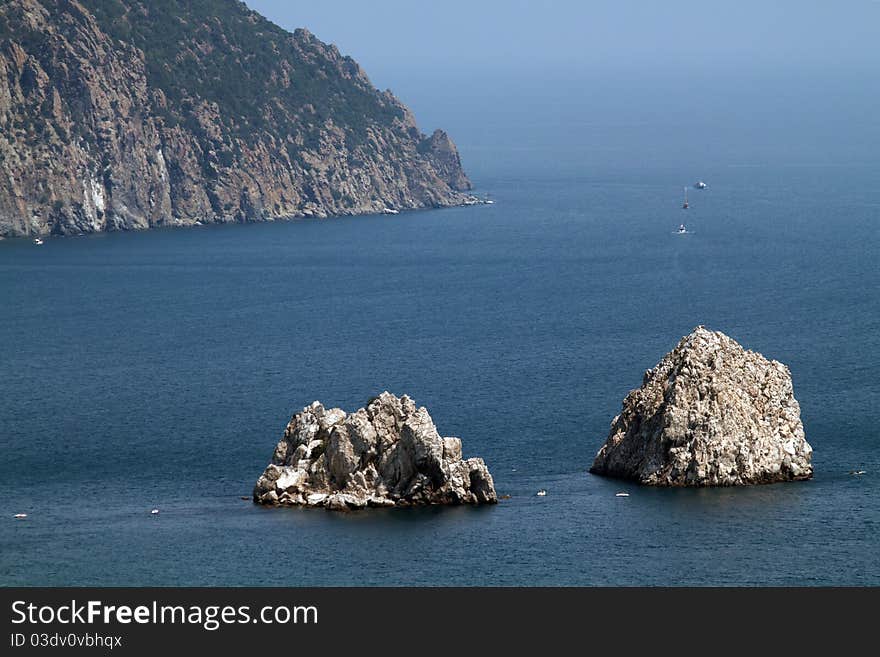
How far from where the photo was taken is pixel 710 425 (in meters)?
114

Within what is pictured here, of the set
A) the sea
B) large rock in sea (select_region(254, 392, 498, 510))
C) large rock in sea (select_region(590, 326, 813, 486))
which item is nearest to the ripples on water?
the sea

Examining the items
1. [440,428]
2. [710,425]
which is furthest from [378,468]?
[440,428]

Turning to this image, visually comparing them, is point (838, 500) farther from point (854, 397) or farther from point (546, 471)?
point (854, 397)

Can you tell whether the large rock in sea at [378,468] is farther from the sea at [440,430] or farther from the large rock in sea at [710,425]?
the large rock in sea at [710,425]

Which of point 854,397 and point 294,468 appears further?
point 854,397

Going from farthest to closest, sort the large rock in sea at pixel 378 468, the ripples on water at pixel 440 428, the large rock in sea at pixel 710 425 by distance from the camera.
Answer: the large rock in sea at pixel 710 425, the large rock in sea at pixel 378 468, the ripples on water at pixel 440 428

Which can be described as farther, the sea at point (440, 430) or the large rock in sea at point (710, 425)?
the large rock in sea at point (710, 425)

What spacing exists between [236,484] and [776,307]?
91770 millimetres

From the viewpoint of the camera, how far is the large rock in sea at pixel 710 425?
376 feet

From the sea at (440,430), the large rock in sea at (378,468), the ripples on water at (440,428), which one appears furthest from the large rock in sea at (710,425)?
the large rock in sea at (378,468)

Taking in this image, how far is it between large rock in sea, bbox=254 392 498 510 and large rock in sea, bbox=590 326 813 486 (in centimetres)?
1163

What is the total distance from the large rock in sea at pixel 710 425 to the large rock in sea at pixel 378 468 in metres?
11.6
